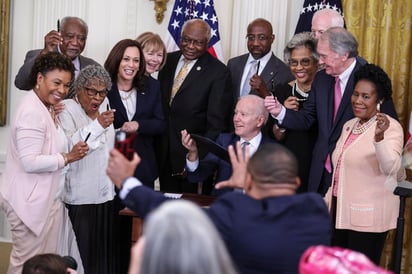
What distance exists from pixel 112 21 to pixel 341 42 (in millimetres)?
2601

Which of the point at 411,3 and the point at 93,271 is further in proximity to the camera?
the point at 411,3

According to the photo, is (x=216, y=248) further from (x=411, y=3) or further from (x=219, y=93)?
(x=411, y=3)

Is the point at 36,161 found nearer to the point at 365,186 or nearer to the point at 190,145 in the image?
the point at 190,145

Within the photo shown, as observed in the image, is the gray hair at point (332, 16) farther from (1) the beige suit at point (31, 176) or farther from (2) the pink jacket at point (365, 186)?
(1) the beige suit at point (31, 176)

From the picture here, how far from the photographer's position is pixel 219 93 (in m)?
5.30

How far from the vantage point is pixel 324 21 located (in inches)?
210

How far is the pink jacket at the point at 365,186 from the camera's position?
424cm

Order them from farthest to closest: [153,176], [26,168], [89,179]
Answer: [153,176], [89,179], [26,168]

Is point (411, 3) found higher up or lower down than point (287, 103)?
higher up

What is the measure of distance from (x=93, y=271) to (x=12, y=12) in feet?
9.31

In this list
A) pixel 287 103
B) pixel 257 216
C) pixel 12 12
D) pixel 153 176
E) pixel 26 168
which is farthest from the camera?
pixel 12 12

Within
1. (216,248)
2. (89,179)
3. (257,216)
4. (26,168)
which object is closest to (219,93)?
(89,179)

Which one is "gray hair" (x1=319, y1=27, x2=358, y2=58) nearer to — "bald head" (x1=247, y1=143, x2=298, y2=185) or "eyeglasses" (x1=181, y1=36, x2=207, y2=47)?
"eyeglasses" (x1=181, y1=36, x2=207, y2=47)

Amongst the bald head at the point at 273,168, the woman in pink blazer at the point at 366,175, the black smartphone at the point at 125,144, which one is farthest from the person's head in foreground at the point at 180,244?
the woman in pink blazer at the point at 366,175
